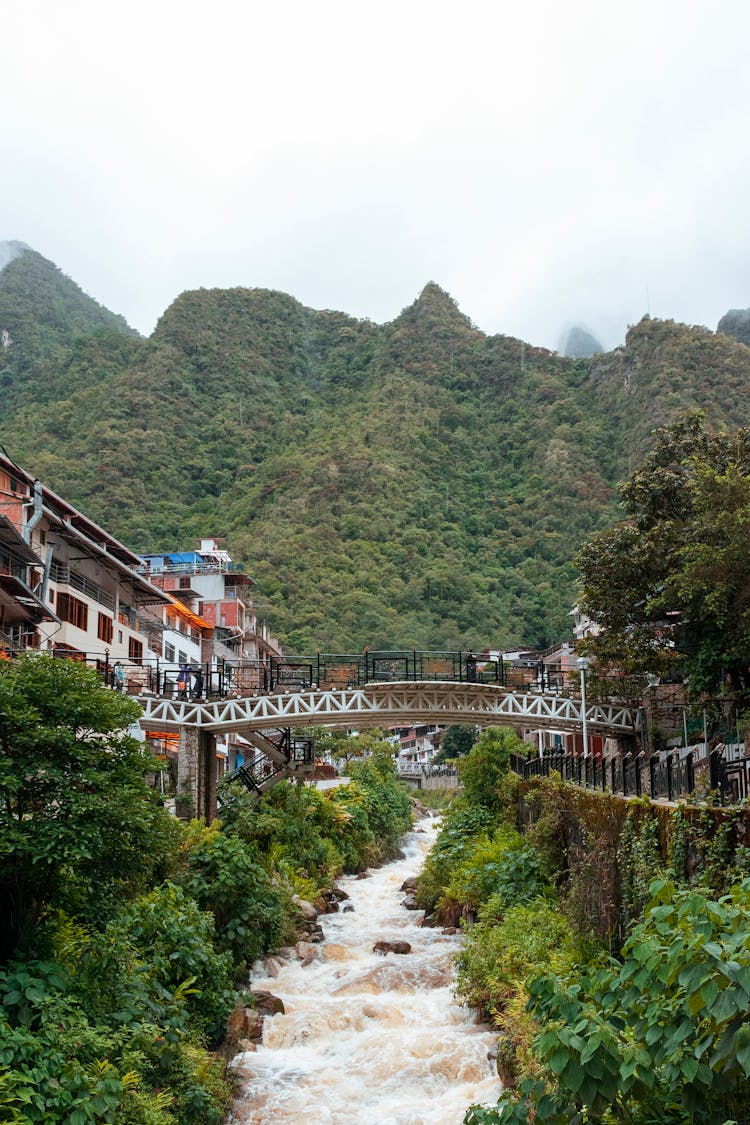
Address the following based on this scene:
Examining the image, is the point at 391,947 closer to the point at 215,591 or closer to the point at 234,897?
the point at 234,897

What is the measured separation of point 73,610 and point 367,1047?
2211 cm

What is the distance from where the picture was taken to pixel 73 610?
36.4 metres

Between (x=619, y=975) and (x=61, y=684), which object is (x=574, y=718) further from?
(x=619, y=975)

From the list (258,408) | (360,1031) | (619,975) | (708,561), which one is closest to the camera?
(619,975)

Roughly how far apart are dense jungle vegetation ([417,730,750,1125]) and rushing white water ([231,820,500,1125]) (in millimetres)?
842

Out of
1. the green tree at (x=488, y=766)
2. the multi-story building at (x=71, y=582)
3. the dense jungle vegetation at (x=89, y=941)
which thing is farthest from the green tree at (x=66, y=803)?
the green tree at (x=488, y=766)

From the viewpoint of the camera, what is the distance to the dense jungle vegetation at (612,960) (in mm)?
8102

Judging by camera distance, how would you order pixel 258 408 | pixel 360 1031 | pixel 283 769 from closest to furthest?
1. pixel 360 1031
2. pixel 283 769
3. pixel 258 408

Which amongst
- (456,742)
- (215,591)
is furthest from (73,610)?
(456,742)

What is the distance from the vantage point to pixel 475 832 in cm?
3609

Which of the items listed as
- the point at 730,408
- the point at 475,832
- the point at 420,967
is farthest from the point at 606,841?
the point at 730,408

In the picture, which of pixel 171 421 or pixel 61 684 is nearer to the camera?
pixel 61 684

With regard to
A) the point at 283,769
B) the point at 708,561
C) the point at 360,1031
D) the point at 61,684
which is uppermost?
the point at 708,561

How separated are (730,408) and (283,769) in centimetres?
6599
